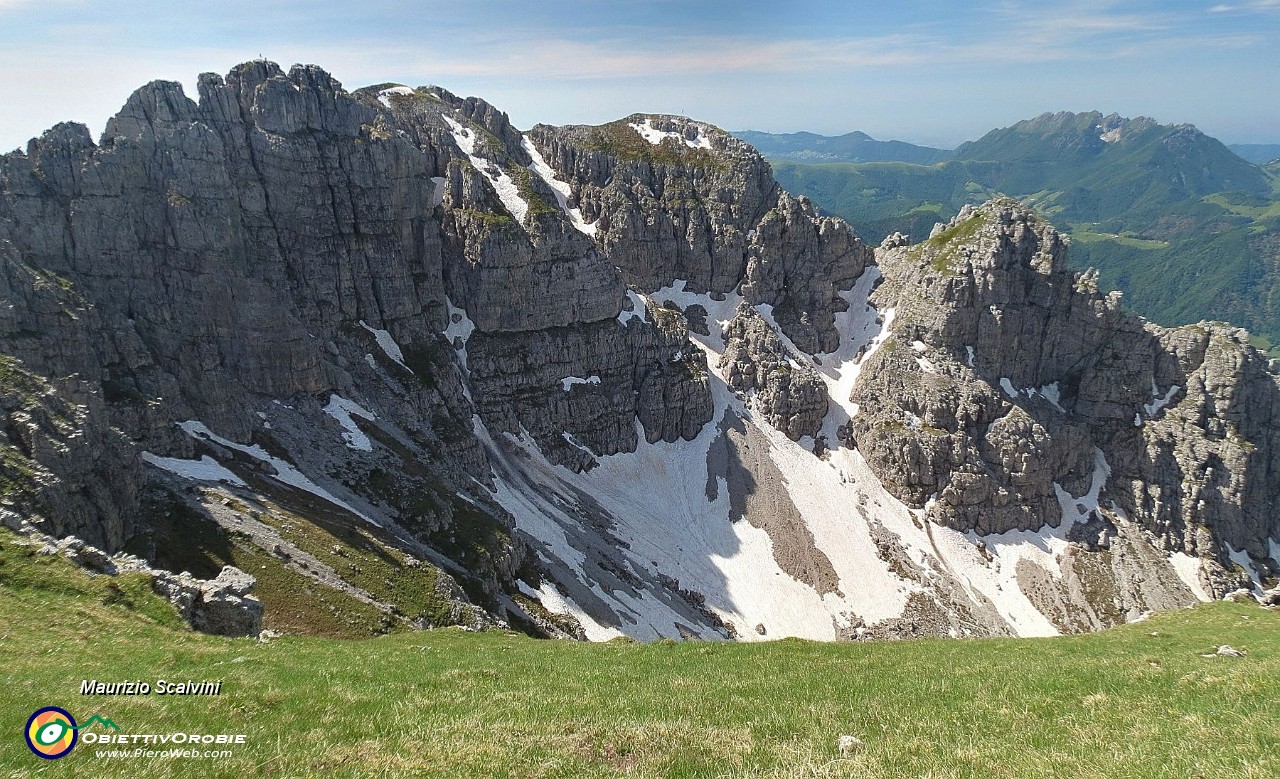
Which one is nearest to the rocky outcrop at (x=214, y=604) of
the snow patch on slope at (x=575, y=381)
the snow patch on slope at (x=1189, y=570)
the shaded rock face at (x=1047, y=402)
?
the snow patch on slope at (x=575, y=381)

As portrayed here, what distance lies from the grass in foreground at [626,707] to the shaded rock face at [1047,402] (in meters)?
123

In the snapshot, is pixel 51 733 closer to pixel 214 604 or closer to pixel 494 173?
pixel 214 604

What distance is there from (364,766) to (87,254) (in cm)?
11084

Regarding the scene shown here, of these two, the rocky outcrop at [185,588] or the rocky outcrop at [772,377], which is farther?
the rocky outcrop at [772,377]

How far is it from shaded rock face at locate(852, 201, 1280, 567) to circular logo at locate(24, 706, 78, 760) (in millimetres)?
152559

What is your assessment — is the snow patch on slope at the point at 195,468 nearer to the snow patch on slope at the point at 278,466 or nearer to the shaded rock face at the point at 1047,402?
the snow patch on slope at the point at 278,466

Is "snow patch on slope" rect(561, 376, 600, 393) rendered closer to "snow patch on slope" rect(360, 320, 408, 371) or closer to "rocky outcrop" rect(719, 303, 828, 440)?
"rocky outcrop" rect(719, 303, 828, 440)

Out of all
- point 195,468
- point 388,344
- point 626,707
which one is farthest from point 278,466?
point 626,707

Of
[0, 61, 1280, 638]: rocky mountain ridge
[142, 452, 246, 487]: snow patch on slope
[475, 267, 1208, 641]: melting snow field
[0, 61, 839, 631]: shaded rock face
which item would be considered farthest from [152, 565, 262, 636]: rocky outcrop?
[475, 267, 1208, 641]: melting snow field

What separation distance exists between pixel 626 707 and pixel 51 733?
44.9ft

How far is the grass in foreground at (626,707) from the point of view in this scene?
1370cm

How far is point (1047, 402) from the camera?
534 feet

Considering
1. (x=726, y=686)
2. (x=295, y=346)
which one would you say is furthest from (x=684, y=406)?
(x=726, y=686)

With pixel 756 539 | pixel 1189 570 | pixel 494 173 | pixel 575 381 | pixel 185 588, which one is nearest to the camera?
pixel 185 588
